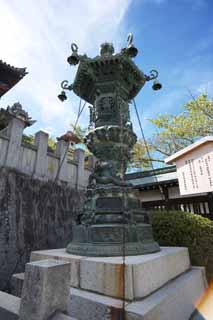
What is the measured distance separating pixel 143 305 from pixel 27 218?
12.0 feet

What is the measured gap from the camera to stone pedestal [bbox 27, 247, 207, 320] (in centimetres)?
189

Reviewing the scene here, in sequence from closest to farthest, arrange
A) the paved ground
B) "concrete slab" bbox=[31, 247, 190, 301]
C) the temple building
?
1. "concrete slab" bbox=[31, 247, 190, 301]
2. the paved ground
3. the temple building

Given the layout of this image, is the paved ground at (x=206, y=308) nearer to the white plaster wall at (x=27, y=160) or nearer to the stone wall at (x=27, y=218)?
the stone wall at (x=27, y=218)

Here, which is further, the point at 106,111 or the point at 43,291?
the point at 106,111

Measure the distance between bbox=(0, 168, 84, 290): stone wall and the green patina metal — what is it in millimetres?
1992

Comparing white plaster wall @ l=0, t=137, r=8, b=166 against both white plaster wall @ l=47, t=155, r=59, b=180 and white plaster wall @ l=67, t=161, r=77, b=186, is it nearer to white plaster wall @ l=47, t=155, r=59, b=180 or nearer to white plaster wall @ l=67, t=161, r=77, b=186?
white plaster wall @ l=47, t=155, r=59, b=180

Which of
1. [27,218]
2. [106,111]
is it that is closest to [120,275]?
[106,111]

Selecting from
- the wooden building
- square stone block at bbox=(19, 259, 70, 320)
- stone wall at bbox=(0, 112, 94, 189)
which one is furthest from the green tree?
square stone block at bbox=(19, 259, 70, 320)

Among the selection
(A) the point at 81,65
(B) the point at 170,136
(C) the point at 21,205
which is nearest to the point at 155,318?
(C) the point at 21,205

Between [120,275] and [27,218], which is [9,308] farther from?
[27,218]

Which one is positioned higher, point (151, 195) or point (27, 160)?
point (27, 160)

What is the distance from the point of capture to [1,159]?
4523 mm

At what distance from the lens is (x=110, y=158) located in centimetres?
353

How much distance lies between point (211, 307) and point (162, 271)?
1.15 meters
